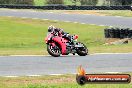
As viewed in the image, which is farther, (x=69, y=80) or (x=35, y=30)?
(x=35, y=30)

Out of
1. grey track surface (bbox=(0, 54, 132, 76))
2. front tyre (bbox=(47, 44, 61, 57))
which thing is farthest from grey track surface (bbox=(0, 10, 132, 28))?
grey track surface (bbox=(0, 54, 132, 76))

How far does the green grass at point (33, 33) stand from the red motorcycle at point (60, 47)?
6.14 meters

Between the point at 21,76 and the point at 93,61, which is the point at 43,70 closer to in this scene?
the point at 21,76

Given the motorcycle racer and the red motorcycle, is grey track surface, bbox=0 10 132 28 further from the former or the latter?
the red motorcycle

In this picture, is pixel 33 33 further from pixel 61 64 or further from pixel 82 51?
pixel 61 64

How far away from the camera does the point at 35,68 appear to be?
526 inches

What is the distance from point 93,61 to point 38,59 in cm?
182

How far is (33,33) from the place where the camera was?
105 feet

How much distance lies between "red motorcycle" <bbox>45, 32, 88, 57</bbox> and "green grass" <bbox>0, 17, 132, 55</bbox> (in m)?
6.14

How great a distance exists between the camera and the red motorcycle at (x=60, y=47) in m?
16.6

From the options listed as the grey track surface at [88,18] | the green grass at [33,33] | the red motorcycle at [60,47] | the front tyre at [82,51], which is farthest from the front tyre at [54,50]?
the grey track surface at [88,18]

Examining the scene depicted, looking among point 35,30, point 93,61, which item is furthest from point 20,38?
point 93,61

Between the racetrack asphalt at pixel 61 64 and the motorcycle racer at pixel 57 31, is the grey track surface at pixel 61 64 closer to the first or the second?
the racetrack asphalt at pixel 61 64

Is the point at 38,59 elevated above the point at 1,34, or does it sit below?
above
